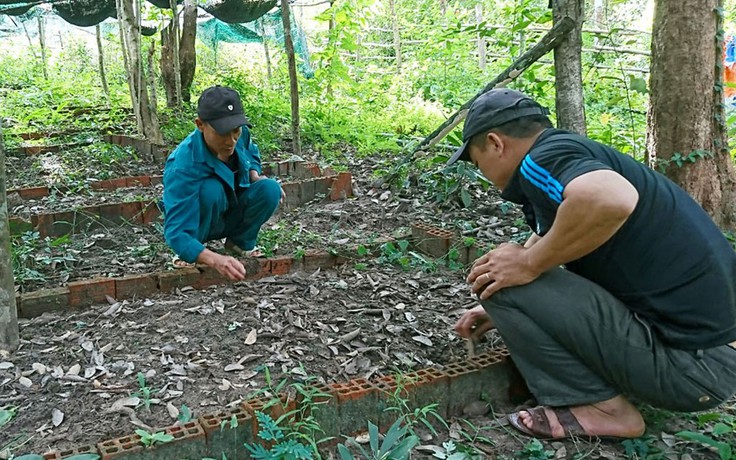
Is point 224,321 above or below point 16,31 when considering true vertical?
below

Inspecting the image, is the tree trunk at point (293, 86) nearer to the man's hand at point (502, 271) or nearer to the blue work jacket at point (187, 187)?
the blue work jacket at point (187, 187)

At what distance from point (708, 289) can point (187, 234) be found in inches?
87.3

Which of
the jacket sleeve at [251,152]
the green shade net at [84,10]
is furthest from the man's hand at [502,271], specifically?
the green shade net at [84,10]

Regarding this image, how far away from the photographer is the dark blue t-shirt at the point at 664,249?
6.45 ft

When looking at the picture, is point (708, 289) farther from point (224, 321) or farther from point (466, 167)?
point (466, 167)

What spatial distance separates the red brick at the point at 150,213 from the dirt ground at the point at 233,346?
0.40 meters

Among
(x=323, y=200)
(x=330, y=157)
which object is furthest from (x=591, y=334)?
(x=330, y=157)

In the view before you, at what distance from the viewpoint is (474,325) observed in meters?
2.63

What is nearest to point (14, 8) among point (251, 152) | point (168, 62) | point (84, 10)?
point (84, 10)

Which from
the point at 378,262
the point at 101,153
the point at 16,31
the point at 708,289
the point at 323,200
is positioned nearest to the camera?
the point at 708,289

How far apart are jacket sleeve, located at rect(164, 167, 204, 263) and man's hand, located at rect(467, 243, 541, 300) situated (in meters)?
1.42

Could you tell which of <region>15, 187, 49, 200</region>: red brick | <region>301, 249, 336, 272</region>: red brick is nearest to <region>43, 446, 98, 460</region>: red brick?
<region>301, 249, 336, 272</region>: red brick

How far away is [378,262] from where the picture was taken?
3645mm

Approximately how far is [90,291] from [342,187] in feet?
8.06
